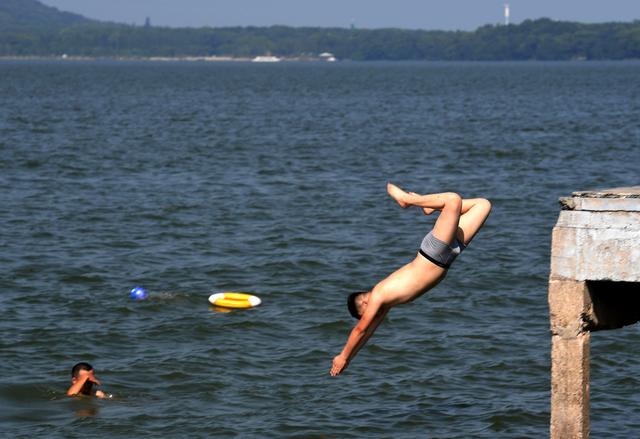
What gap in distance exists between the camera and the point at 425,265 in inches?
447

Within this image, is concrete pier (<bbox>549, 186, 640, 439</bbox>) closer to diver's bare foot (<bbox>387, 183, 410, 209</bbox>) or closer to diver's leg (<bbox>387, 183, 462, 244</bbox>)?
diver's leg (<bbox>387, 183, 462, 244</bbox>)

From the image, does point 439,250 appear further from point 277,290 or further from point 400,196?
point 277,290

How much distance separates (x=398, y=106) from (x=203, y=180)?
5302 centimetres

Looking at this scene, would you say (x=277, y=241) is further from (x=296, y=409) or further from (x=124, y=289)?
(x=296, y=409)

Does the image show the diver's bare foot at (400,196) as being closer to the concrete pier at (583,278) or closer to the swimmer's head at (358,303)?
the swimmer's head at (358,303)

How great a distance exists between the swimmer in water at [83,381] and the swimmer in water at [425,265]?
5687 mm

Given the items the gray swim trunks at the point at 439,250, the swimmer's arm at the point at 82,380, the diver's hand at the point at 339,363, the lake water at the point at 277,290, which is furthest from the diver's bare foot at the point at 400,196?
the swimmer's arm at the point at 82,380

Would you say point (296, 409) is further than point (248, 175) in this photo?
No

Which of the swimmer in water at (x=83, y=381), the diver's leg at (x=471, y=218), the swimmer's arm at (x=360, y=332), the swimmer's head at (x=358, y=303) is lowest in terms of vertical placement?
the swimmer in water at (x=83, y=381)

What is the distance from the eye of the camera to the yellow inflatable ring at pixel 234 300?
72.1 ft

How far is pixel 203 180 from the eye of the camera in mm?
42250

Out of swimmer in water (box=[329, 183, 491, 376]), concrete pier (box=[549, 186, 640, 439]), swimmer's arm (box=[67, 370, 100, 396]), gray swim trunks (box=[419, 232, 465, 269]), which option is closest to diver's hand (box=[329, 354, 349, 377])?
swimmer in water (box=[329, 183, 491, 376])

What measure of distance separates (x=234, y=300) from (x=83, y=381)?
581 cm

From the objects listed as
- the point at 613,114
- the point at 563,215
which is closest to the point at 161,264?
the point at 563,215
